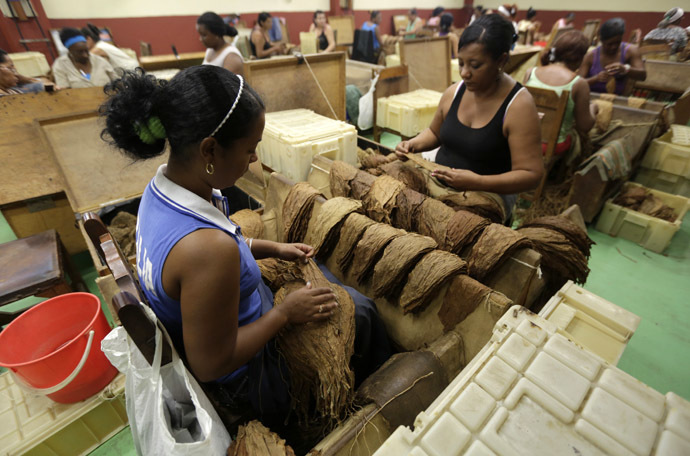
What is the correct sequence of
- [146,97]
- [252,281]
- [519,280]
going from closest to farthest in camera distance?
1. [146,97]
2. [252,281]
3. [519,280]

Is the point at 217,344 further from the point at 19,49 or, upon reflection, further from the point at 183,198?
the point at 19,49

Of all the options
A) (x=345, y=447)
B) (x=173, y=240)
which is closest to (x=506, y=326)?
(x=345, y=447)

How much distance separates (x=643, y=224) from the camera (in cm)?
322

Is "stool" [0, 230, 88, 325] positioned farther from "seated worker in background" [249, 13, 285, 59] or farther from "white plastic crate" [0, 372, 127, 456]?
"seated worker in background" [249, 13, 285, 59]

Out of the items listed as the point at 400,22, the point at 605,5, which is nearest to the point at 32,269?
the point at 400,22

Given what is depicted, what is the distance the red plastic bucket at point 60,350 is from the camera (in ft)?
5.18

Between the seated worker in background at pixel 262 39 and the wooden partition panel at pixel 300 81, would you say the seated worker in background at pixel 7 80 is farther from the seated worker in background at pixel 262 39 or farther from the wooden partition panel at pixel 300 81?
the seated worker in background at pixel 262 39

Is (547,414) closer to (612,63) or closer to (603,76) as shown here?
(603,76)

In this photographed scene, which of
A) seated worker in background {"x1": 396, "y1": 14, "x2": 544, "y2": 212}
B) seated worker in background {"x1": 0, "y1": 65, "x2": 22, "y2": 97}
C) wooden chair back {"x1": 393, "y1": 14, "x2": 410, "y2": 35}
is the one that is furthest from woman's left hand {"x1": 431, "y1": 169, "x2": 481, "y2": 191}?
wooden chair back {"x1": 393, "y1": 14, "x2": 410, "y2": 35}

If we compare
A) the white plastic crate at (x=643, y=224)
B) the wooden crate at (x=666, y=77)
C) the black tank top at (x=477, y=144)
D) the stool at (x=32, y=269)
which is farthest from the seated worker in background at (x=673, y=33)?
the stool at (x=32, y=269)

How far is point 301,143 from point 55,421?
2208 mm

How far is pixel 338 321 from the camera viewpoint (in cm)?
126

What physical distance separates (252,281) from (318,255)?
2.41 ft

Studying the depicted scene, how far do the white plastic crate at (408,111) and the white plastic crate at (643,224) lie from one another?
229cm
